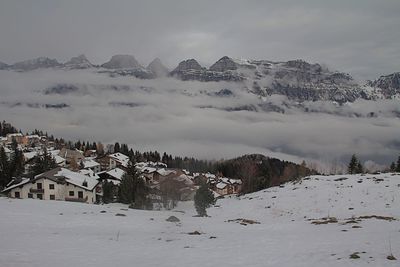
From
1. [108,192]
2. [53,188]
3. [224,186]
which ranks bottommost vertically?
[224,186]

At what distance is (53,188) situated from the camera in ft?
275

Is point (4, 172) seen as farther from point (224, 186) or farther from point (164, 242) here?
point (224, 186)

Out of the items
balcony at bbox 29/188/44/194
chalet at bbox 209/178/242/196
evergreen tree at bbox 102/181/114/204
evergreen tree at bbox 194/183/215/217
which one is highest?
evergreen tree at bbox 194/183/215/217

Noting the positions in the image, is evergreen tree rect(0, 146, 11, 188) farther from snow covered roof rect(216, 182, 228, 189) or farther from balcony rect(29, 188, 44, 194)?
snow covered roof rect(216, 182, 228, 189)

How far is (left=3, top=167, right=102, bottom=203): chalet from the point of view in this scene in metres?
82.2

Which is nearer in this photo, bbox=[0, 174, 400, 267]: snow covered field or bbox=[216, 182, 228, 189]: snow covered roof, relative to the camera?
bbox=[0, 174, 400, 267]: snow covered field

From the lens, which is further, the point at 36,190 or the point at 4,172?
the point at 4,172

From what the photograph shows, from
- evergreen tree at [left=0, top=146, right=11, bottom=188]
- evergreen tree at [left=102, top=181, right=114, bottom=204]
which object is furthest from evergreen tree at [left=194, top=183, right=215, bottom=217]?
evergreen tree at [left=0, top=146, right=11, bottom=188]

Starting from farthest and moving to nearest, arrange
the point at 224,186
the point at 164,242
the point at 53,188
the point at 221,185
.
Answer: the point at 224,186
the point at 221,185
the point at 53,188
the point at 164,242

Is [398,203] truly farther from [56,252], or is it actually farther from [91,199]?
[91,199]

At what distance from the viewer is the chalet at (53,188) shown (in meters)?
82.2

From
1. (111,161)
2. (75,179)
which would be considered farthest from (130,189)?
(111,161)

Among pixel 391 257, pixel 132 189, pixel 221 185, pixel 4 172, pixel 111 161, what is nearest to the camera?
pixel 391 257

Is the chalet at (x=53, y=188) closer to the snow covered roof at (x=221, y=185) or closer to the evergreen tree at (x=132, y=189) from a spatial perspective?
the evergreen tree at (x=132, y=189)
